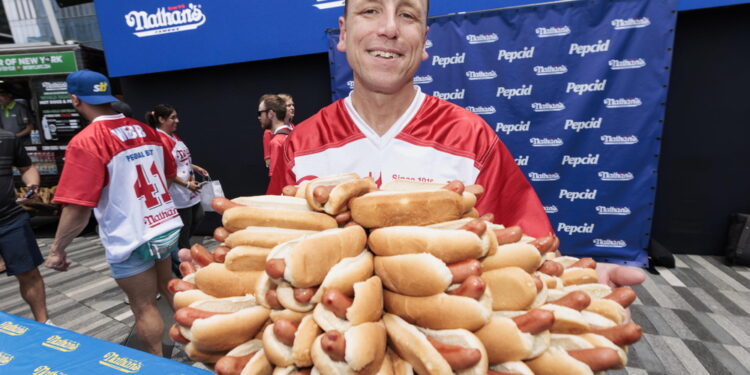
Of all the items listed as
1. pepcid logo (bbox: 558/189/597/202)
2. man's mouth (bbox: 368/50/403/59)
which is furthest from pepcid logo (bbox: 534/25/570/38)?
man's mouth (bbox: 368/50/403/59)

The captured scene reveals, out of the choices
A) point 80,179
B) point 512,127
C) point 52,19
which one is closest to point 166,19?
point 80,179

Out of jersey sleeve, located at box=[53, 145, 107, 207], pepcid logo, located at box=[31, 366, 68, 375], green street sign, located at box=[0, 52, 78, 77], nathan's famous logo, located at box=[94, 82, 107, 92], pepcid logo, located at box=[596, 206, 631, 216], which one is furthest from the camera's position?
green street sign, located at box=[0, 52, 78, 77]

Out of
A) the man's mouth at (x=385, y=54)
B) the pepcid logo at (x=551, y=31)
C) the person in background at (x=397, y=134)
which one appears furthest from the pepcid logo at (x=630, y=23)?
the man's mouth at (x=385, y=54)

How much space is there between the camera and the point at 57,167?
6.21m

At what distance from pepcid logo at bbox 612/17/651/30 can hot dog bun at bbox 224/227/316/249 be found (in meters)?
4.42

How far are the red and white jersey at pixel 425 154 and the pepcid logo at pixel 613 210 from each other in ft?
10.8

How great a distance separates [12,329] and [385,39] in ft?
5.25

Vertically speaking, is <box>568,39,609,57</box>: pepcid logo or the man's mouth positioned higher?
<box>568,39,609,57</box>: pepcid logo

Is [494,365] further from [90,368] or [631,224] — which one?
[631,224]

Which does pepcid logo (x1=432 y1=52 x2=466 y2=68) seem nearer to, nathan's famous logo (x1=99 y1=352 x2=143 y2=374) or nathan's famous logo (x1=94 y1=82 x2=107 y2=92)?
nathan's famous logo (x1=94 y1=82 x2=107 y2=92)

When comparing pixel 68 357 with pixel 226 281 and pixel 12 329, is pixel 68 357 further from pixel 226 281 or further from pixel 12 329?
pixel 226 281

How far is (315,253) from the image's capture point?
649 millimetres

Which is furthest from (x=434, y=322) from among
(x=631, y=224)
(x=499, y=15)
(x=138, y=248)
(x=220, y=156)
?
(x=220, y=156)

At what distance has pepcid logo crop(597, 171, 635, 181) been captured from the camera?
13.1 ft
